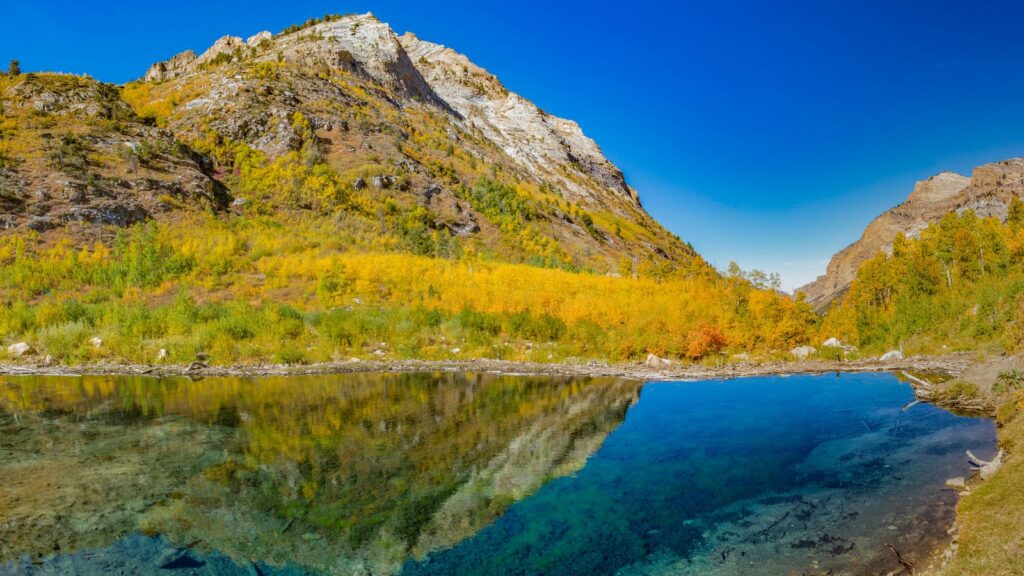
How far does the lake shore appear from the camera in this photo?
1747cm

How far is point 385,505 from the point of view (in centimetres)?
728

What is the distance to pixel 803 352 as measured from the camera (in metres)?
20.4

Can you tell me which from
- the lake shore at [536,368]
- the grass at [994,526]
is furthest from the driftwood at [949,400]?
the grass at [994,526]

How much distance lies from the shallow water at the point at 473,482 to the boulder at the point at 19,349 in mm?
6594

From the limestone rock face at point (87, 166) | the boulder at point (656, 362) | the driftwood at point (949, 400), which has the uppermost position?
the limestone rock face at point (87, 166)

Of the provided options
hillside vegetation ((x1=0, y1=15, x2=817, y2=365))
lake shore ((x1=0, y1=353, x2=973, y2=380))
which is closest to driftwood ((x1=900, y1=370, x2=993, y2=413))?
lake shore ((x1=0, y1=353, x2=973, y2=380))

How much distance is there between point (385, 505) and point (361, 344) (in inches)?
549

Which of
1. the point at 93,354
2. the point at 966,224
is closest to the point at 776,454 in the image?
the point at 93,354

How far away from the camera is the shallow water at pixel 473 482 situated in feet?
19.5

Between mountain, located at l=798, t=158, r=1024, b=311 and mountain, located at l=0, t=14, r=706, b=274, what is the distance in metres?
95.3

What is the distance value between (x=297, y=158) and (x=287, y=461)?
39478mm

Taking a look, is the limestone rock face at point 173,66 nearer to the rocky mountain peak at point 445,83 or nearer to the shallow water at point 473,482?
the rocky mountain peak at point 445,83

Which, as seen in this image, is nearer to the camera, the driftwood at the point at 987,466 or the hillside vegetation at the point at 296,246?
the driftwood at the point at 987,466

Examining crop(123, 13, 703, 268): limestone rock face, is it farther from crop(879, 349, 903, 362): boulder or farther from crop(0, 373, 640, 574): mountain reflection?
crop(0, 373, 640, 574): mountain reflection
